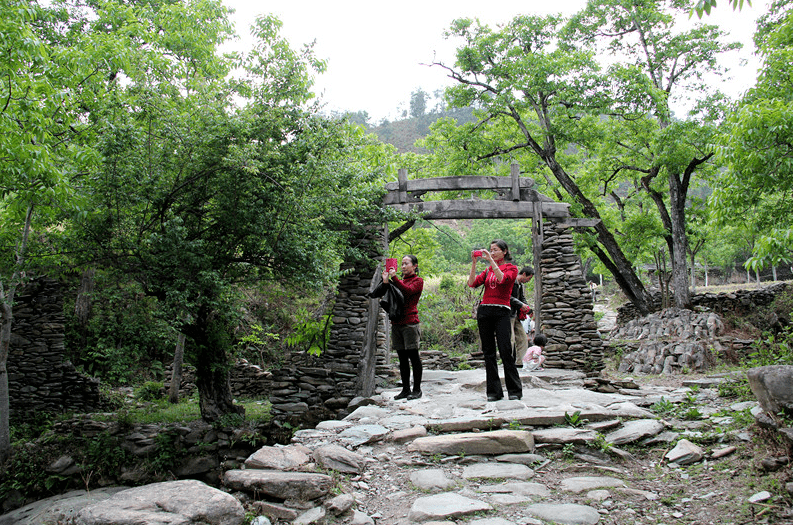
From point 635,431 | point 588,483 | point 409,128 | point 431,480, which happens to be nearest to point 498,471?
point 431,480

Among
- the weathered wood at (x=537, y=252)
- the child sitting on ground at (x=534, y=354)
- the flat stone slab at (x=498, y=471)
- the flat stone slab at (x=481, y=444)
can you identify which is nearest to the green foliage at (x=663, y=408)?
the flat stone slab at (x=481, y=444)

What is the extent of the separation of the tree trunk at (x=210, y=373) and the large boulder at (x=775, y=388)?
22.8 feet

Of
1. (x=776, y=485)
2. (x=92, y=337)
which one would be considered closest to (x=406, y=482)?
(x=776, y=485)

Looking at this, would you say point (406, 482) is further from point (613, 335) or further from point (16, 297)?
point (613, 335)

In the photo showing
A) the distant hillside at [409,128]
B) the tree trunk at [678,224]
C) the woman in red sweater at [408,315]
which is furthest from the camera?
the distant hillside at [409,128]

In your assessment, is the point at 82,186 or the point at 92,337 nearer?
the point at 82,186

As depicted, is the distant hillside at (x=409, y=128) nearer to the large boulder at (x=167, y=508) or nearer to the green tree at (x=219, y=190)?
the green tree at (x=219, y=190)

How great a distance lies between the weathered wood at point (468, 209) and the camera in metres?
8.89

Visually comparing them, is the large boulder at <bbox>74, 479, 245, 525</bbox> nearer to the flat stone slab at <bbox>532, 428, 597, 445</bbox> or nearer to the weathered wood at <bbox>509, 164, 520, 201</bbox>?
the flat stone slab at <bbox>532, 428, 597, 445</bbox>

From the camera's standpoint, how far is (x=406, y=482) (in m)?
3.84

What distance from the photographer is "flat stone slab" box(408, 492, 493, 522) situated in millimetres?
3125

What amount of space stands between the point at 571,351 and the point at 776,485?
22.7ft

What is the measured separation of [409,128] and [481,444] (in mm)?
76076

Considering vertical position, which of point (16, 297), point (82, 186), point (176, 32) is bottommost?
point (16, 297)
